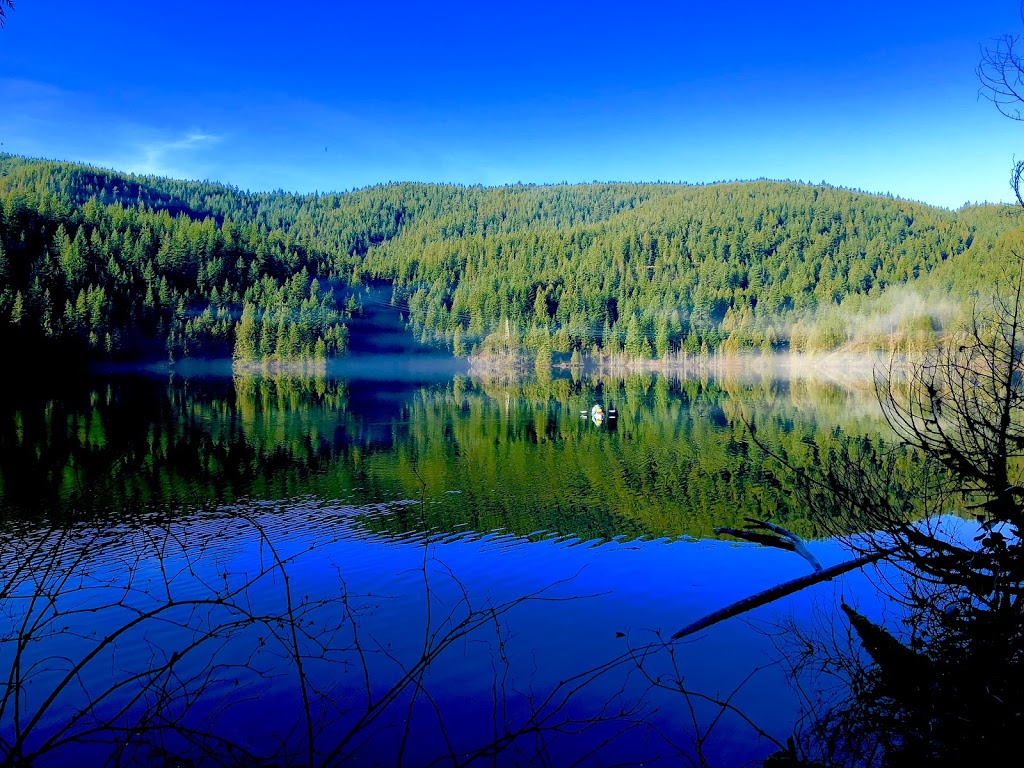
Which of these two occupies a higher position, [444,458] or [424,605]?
[424,605]

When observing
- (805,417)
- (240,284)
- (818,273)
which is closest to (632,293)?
(818,273)

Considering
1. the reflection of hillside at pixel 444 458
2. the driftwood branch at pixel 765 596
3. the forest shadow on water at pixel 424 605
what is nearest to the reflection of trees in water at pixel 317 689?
the forest shadow on water at pixel 424 605

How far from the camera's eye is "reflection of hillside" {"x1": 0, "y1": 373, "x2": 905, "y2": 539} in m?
16.9

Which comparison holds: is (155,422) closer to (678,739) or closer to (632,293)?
(678,739)

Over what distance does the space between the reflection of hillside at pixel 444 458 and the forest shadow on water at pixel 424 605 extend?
18cm

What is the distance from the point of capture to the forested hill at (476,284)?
342ft

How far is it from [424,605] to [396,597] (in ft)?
1.86

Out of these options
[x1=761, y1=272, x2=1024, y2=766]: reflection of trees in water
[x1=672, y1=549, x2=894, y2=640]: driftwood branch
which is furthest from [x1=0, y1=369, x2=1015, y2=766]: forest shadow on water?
[x1=672, y1=549, x2=894, y2=640]: driftwood branch

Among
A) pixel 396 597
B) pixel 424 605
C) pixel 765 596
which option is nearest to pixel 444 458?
pixel 396 597

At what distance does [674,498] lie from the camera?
1877 centimetres

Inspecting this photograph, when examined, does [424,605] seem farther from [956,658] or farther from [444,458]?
[444,458]

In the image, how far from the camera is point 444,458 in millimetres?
26891

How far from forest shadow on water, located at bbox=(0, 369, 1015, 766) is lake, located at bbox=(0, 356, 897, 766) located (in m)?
0.06

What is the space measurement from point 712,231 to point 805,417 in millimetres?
173386
